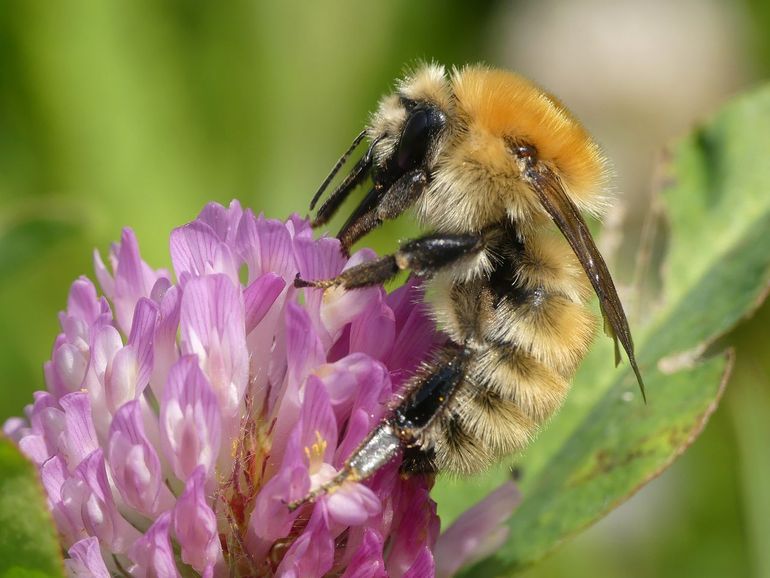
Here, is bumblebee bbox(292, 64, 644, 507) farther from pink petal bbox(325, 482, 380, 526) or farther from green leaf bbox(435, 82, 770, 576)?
green leaf bbox(435, 82, 770, 576)

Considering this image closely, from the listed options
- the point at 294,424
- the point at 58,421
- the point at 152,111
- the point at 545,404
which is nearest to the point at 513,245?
the point at 545,404

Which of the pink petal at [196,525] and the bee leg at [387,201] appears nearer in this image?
the pink petal at [196,525]

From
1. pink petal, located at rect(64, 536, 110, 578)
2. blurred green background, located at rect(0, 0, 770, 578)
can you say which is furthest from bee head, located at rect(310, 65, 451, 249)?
blurred green background, located at rect(0, 0, 770, 578)

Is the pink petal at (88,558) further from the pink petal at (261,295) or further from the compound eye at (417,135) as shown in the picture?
the compound eye at (417,135)

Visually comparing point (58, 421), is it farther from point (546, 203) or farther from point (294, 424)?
point (546, 203)

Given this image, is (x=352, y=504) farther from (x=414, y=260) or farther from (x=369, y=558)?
(x=414, y=260)

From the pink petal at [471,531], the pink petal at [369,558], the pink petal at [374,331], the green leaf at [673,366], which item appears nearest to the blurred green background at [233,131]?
the green leaf at [673,366]
